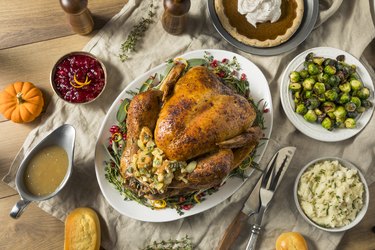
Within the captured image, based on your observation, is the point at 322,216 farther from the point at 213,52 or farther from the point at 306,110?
the point at 213,52

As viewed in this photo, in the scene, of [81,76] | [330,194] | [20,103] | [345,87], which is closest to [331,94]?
[345,87]

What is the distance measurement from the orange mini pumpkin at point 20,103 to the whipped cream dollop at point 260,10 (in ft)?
5.93

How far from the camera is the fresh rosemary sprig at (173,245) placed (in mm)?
3508

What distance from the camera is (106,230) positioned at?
3508mm

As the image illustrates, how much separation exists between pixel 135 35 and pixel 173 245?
68.0 inches

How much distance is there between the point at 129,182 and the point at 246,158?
93cm

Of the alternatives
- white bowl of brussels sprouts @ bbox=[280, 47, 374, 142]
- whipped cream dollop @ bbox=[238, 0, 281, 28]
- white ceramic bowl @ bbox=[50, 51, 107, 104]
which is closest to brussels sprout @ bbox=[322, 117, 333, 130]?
white bowl of brussels sprouts @ bbox=[280, 47, 374, 142]

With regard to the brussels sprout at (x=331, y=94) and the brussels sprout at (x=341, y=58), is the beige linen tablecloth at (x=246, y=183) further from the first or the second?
the brussels sprout at (x=331, y=94)

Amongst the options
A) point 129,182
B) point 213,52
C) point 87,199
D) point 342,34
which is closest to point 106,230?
point 87,199

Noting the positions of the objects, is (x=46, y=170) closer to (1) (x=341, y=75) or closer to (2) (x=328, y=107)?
(2) (x=328, y=107)

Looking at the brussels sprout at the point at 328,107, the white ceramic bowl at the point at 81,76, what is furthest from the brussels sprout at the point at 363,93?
the white ceramic bowl at the point at 81,76

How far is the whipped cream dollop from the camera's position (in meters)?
3.60


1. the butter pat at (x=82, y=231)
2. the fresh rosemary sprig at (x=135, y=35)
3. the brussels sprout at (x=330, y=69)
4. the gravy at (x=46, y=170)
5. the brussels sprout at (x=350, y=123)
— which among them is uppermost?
the fresh rosemary sprig at (x=135, y=35)

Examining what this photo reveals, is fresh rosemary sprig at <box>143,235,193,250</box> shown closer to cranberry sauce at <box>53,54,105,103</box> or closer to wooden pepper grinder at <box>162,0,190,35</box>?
cranberry sauce at <box>53,54,105,103</box>
